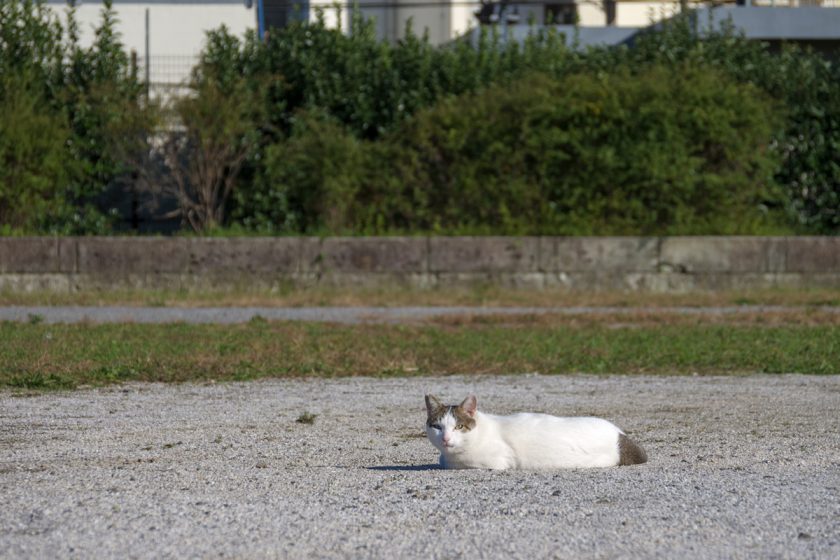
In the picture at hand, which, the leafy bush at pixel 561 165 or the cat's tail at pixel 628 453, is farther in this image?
the leafy bush at pixel 561 165

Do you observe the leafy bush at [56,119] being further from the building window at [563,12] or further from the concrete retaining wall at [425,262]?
the building window at [563,12]

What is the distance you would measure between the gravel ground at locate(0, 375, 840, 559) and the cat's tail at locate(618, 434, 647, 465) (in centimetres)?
8

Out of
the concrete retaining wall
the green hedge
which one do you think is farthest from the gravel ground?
the green hedge

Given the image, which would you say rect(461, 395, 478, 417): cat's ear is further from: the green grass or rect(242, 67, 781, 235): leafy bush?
rect(242, 67, 781, 235): leafy bush

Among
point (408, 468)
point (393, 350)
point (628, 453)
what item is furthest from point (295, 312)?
point (628, 453)

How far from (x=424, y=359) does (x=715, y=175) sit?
10.9m

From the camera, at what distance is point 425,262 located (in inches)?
825

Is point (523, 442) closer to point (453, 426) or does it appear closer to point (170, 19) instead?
point (453, 426)

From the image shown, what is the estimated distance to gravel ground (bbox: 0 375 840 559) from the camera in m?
5.52

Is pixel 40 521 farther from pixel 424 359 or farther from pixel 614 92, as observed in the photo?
pixel 614 92

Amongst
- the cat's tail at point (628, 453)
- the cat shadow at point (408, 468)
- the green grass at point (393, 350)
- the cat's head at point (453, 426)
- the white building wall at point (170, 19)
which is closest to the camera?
the cat's head at point (453, 426)

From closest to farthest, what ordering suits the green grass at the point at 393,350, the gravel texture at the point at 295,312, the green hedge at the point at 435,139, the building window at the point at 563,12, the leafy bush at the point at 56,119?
the green grass at the point at 393,350 → the gravel texture at the point at 295,312 → the leafy bush at the point at 56,119 → the green hedge at the point at 435,139 → the building window at the point at 563,12

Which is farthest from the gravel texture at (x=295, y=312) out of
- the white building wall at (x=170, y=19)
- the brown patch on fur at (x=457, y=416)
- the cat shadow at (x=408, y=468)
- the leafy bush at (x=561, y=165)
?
the white building wall at (x=170, y=19)

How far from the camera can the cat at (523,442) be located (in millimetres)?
7289
